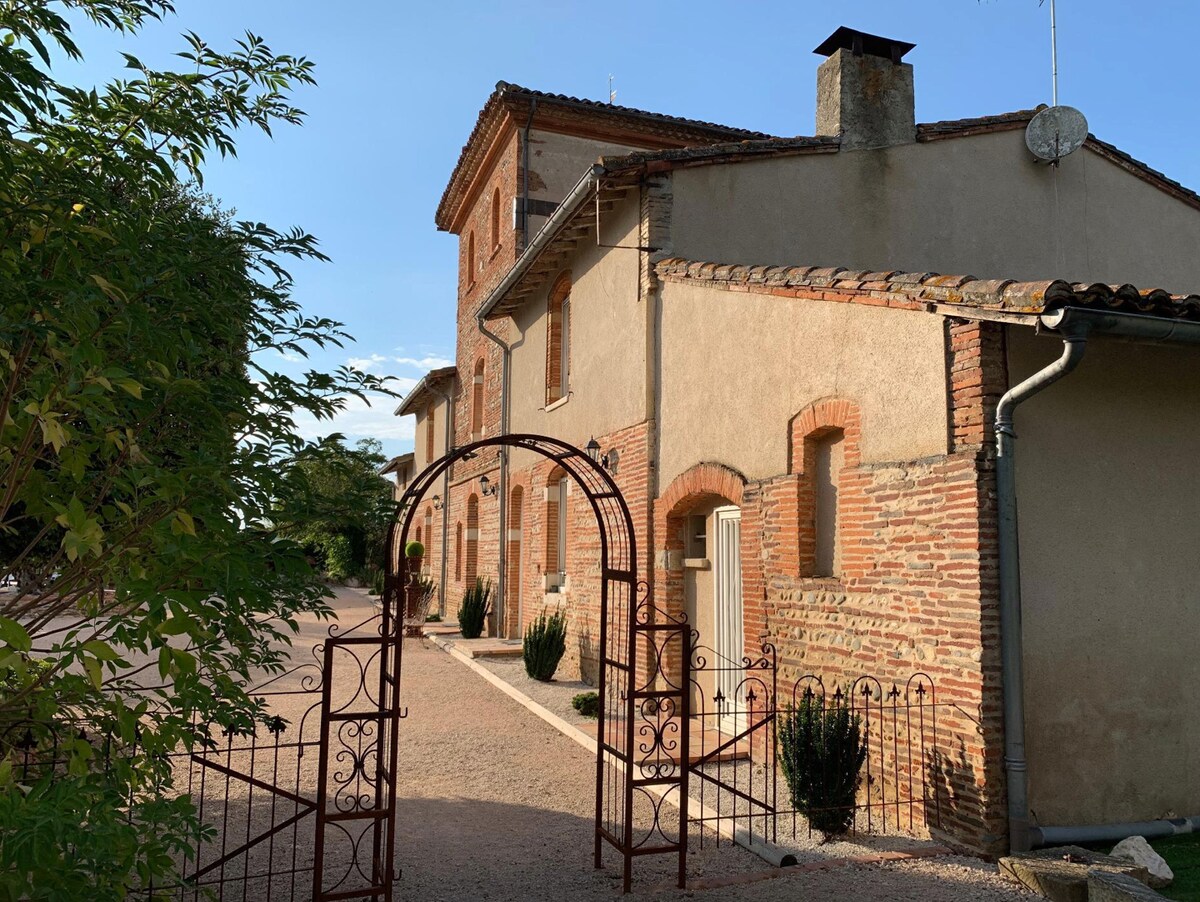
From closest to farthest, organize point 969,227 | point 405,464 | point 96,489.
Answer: point 96,489 → point 969,227 → point 405,464

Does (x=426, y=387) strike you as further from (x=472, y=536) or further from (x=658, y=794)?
(x=658, y=794)

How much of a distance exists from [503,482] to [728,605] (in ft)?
27.0

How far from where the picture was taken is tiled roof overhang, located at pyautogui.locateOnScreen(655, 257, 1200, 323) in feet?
17.5

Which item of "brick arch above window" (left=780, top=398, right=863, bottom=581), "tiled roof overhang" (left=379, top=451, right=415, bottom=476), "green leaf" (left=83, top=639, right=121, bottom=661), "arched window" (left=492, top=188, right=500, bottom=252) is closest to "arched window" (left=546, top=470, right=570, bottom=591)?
"arched window" (left=492, top=188, right=500, bottom=252)

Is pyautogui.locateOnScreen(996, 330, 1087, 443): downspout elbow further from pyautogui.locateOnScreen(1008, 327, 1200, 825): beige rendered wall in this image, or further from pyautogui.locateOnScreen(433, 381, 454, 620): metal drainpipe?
pyautogui.locateOnScreen(433, 381, 454, 620): metal drainpipe

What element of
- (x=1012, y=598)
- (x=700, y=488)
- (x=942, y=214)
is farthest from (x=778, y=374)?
(x=942, y=214)

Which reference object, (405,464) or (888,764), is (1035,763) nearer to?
(888,764)

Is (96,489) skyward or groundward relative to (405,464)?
groundward

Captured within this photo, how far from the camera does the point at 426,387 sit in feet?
75.4

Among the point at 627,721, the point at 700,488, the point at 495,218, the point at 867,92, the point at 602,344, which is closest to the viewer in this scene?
the point at 627,721

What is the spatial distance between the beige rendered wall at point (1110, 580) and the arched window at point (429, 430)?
19.8 m

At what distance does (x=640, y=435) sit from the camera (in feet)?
34.9

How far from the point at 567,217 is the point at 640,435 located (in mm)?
3065

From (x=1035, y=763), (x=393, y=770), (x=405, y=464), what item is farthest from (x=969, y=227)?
(x=405, y=464)
